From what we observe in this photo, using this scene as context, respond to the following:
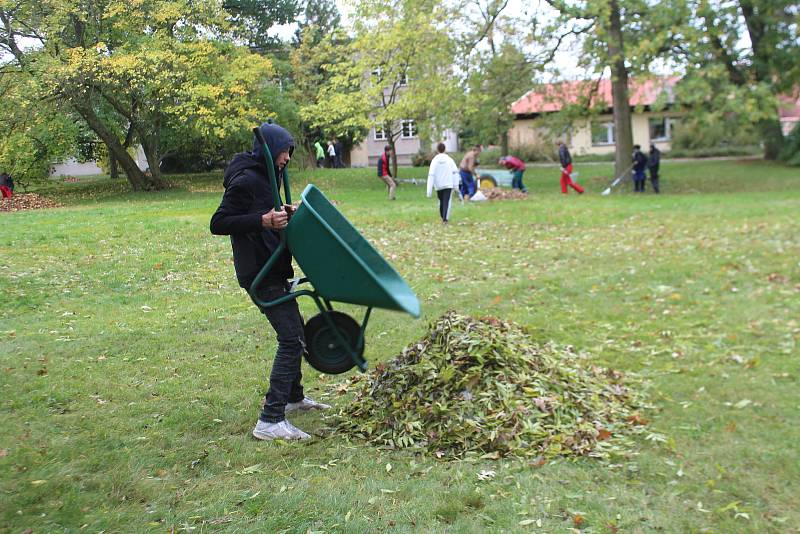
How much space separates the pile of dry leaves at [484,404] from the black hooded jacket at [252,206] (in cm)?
125

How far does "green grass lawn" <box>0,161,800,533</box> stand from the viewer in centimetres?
415

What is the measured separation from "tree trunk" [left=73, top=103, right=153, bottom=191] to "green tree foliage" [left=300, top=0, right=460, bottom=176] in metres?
7.33

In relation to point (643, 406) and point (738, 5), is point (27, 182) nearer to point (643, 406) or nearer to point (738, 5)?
point (738, 5)

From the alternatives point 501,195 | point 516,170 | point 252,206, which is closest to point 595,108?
point 516,170

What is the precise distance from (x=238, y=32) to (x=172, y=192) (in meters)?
7.78

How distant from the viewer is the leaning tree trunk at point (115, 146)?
92.4 ft

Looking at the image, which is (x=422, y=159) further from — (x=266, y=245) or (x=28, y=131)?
(x=266, y=245)

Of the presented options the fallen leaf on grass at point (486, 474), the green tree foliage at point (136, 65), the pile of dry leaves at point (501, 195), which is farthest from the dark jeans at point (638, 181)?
the fallen leaf on grass at point (486, 474)

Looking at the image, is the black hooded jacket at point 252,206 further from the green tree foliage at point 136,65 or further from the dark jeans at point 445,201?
the green tree foliage at point 136,65

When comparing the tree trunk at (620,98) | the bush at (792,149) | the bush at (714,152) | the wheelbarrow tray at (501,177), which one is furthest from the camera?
the bush at (714,152)

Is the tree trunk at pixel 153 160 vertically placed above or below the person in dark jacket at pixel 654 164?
above

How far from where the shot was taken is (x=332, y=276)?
174 inches

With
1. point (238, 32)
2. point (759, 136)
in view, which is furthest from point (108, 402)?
point (759, 136)

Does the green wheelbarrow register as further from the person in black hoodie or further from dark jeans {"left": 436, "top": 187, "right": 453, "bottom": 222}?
dark jeans {"left": 436, "top": 187, "right": 453, "bottom": 222}
